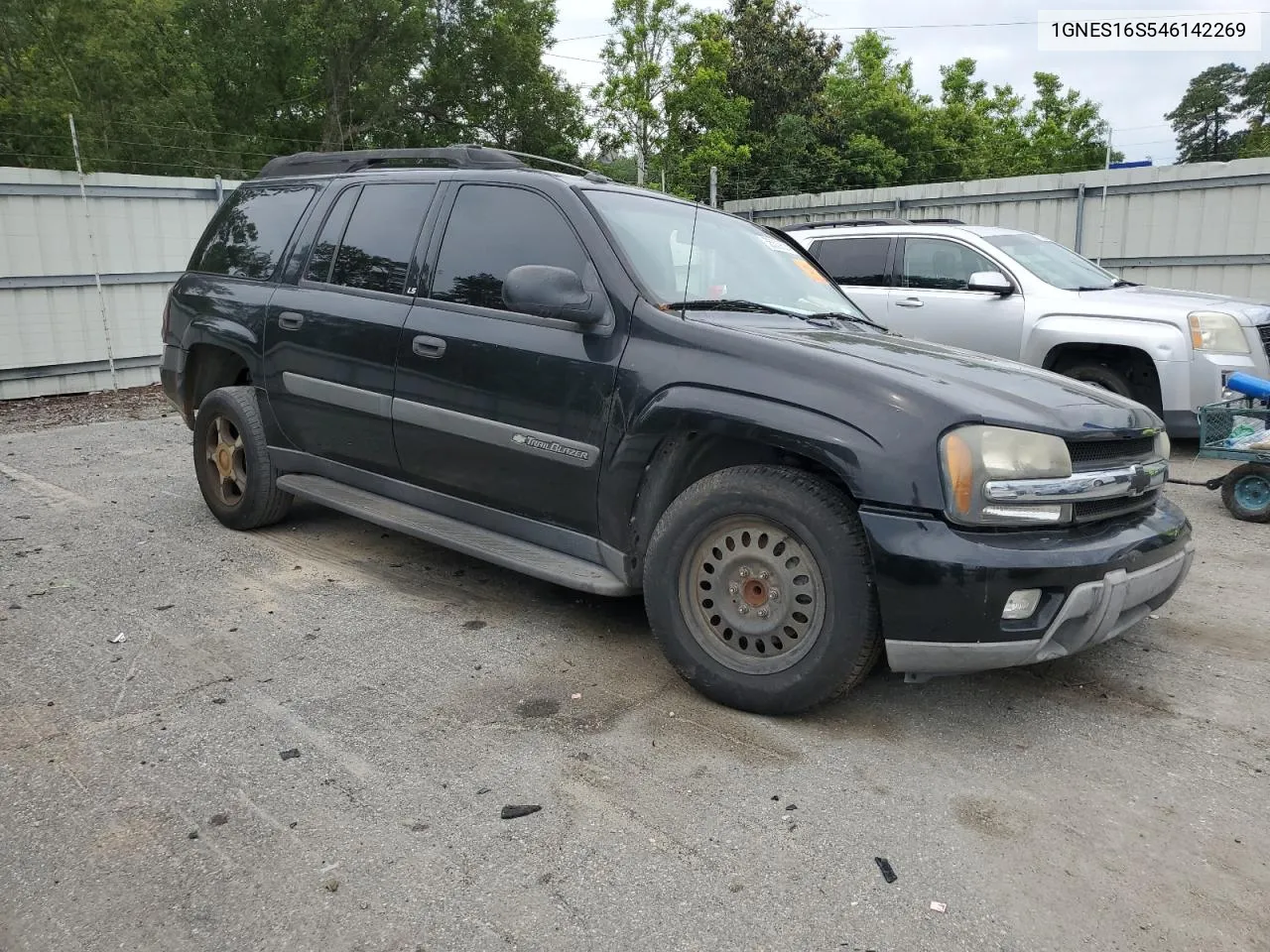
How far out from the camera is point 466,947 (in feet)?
7.15

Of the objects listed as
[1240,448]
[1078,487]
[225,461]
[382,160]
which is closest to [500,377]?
[382,160]

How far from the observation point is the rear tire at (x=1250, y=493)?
5.83m

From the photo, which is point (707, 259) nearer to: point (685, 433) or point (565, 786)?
point (685, 433)

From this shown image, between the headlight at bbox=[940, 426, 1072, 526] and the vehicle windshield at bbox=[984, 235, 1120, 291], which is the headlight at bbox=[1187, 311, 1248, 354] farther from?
the headlight at bbox=[940, 426, 1072, 526]

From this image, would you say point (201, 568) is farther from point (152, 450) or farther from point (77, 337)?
point (77, 337)

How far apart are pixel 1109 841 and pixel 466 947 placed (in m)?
1.70

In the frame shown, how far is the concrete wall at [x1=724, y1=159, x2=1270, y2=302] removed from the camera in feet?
36.4

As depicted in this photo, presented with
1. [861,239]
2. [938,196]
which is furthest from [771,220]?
[861,239]

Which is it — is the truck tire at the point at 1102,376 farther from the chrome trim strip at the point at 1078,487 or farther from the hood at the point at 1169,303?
the chrome trim strip at the point at 1078,487

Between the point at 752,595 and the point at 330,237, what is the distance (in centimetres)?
293

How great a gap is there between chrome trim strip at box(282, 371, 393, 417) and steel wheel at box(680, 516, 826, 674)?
1770 millimetres

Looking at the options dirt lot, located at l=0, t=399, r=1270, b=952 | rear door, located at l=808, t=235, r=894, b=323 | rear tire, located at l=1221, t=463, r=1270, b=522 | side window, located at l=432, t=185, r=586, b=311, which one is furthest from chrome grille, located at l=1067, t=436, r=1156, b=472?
rear door, located at l=808, t=235, r=894, b=323

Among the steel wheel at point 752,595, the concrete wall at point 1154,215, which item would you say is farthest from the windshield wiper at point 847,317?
the concrete wall at point 1154,215

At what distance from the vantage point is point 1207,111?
6525 centimetres
